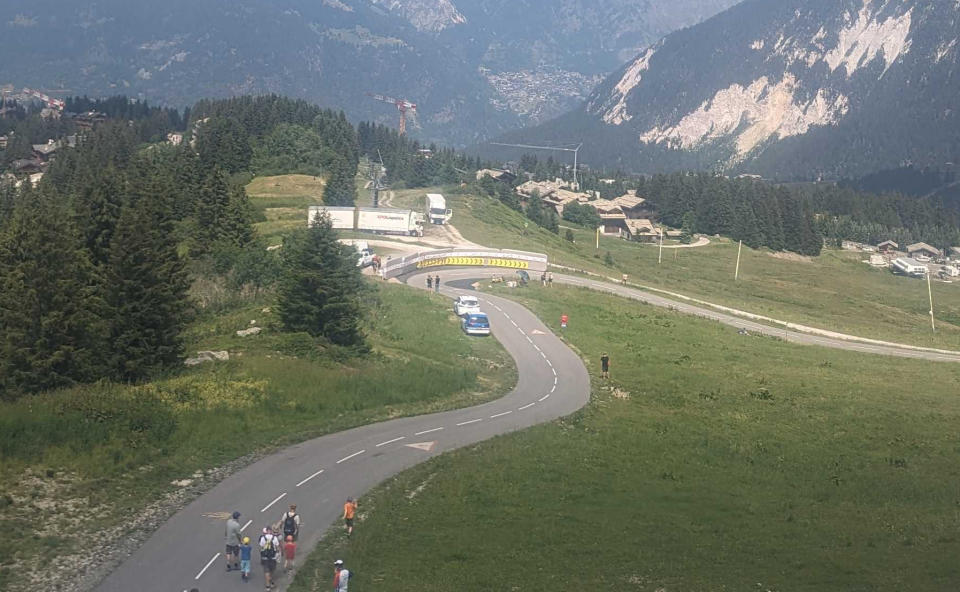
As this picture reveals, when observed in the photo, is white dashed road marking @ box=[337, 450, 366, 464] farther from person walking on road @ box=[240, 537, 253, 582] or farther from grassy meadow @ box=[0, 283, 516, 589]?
person walking on road @ box=[240, 537, 253, 582]

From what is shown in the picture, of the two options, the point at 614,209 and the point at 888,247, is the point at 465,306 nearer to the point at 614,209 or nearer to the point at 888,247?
the point at 614,209

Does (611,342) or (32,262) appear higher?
(32,262)

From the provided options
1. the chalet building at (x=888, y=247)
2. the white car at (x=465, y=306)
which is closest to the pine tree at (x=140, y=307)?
the white car at (x=465, y=306)

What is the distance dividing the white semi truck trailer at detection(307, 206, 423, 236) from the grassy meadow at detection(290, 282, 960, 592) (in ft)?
161

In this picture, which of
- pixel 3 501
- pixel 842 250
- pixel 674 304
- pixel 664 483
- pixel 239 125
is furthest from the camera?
pixel 842 250

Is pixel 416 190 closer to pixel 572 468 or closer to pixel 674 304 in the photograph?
pixel 674 304

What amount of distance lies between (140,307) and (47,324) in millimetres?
3569

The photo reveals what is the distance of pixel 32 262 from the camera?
39688 mm

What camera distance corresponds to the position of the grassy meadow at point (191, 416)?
91.6 ft

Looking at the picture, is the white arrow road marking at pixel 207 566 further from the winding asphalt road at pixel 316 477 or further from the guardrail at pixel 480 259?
the guardrail at pixel 480 259

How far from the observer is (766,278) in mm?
129250

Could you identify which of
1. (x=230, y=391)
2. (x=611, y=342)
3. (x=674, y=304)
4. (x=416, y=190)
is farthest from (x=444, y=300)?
(x=416, y=190)

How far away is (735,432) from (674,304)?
40832mm

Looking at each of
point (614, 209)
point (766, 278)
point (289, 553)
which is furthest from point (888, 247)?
point (289, 553)
